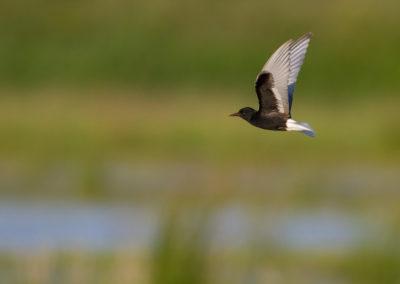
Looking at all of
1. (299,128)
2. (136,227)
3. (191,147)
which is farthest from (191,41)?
(299,128)

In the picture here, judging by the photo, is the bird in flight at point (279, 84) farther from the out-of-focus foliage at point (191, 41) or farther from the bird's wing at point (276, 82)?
the out-of-focus foliage at point (191, 41)

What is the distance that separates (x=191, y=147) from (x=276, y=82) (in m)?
8.94

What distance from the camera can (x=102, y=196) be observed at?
11062 mm

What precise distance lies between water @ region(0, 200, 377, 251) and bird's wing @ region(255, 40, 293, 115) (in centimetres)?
106

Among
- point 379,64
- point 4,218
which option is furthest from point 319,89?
point 4,218

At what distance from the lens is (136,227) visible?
6.95m

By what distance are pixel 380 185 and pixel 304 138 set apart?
2.20 metres

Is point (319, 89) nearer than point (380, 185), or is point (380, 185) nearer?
point (380, 185)

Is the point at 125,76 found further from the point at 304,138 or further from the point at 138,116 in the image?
the point at 304,138

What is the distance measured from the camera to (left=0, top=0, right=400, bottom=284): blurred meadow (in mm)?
6273

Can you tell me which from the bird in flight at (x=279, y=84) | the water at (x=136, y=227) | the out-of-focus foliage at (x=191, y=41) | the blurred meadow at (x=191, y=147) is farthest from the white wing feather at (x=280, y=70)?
the out-of-focus foliage at (x=191, y=41)

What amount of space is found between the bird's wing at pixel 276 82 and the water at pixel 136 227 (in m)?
1.06

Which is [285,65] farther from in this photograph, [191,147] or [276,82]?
[191,147]

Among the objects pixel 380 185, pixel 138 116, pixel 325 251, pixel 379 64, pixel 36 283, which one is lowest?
pixel 36 283
